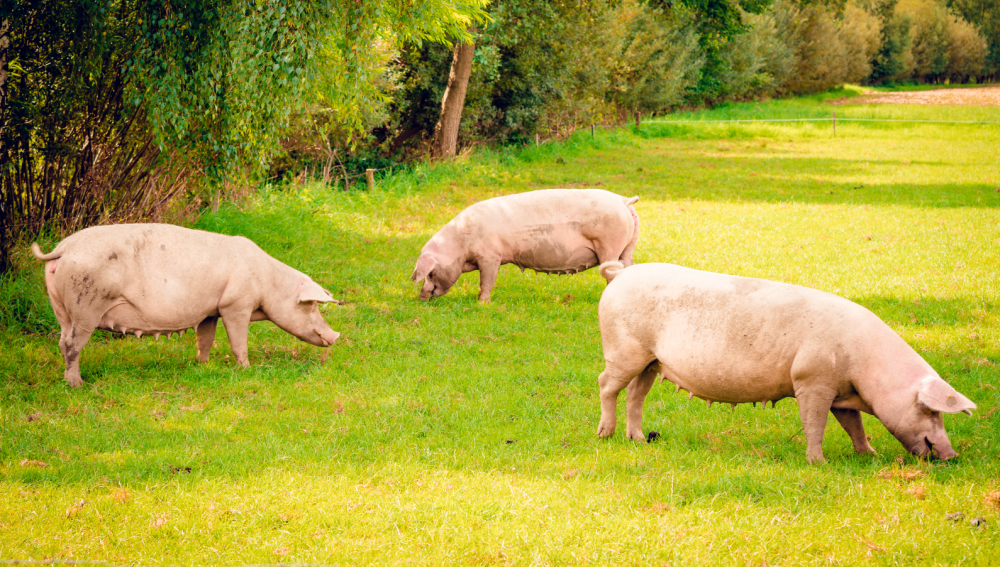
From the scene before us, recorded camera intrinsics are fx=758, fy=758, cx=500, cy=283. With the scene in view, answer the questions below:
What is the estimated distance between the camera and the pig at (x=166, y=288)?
707cm

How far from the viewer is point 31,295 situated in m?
8.62

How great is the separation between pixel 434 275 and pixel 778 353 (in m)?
6.12

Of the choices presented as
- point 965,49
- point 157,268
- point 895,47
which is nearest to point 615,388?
point 157,268

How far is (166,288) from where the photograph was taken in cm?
732

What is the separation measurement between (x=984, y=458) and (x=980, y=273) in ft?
23.3

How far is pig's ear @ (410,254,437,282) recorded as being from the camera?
10453 mm

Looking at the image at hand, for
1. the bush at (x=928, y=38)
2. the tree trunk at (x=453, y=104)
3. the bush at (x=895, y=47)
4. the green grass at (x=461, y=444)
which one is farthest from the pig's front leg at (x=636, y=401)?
the bush at (x=928, y=38)

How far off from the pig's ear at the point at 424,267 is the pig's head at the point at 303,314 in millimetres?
2382

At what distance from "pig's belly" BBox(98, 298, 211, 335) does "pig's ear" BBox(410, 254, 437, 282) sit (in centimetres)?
357

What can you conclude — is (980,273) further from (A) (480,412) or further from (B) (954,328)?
(A) (480,412)

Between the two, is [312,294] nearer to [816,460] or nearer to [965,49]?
[816,460]

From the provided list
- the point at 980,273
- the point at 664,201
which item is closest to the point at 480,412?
the point at 980,273

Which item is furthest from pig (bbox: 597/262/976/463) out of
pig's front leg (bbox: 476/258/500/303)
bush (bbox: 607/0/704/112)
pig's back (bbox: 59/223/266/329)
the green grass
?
bush (bbox: 607/0/704/112)

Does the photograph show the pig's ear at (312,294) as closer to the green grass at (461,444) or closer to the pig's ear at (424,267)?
the green grass at (461,444)
